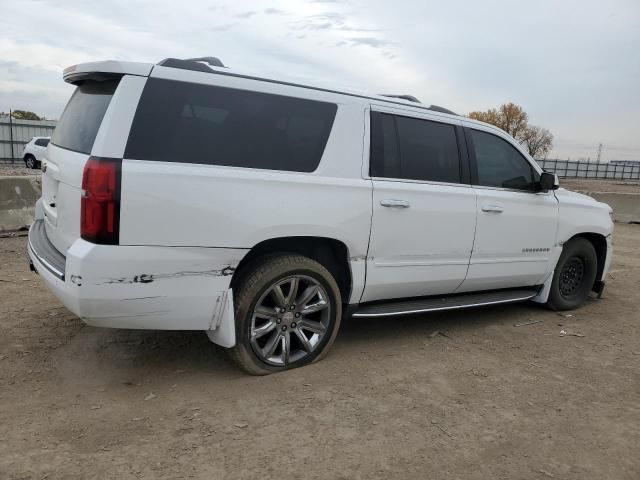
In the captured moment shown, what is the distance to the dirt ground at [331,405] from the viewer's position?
267cm

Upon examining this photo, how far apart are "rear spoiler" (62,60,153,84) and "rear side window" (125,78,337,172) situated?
0.09 metres

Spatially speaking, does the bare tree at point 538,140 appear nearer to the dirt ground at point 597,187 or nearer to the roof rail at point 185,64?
the dirt ground at point 597,187

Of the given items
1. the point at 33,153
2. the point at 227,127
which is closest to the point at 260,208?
the point at 227,127

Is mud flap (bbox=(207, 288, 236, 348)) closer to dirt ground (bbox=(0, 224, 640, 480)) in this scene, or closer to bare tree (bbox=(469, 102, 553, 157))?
dirt ground (bbox=(0, 224, 640, 480))

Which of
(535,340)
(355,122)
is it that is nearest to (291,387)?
(355,122)

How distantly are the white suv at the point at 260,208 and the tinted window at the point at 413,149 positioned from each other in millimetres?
12

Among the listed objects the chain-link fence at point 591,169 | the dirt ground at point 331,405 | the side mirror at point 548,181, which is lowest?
the dirt ground at point 331,405

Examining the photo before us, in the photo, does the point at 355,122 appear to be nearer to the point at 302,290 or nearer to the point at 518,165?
the point at 302,290

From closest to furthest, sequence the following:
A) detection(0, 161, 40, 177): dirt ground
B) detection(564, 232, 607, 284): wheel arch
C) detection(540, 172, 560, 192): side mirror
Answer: detection(540, 172, 560, 192): side mirror
detection(564, 232, 607, 284): wheel arch
detection(0, 161, 40, 177): dirt ground

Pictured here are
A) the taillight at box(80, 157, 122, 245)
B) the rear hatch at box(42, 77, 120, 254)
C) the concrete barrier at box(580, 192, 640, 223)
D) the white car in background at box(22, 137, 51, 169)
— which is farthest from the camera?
the white car in background at box(22, 137, 51, 169)

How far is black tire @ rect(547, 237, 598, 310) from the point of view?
5.36 metres

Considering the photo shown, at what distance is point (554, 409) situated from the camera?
3326 millimetres

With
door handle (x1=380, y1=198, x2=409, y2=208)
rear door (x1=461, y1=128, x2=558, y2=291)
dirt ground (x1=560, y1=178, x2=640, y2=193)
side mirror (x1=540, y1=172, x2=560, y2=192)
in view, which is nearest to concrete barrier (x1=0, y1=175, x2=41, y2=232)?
door handle (x1=380, y1=198, x2=409, y2=208)

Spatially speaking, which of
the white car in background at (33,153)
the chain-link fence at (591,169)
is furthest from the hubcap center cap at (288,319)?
the chain-link fence at (591,169)
